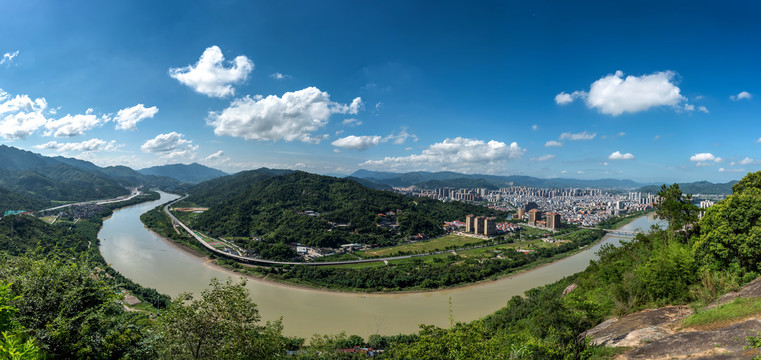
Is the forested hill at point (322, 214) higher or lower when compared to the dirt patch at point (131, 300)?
higher

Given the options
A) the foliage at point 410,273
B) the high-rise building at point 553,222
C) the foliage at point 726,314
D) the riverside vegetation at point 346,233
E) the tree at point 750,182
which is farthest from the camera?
the high-rise building at point 553,222

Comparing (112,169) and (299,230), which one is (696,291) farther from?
(112,169)

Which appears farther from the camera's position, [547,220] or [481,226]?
[547,220]

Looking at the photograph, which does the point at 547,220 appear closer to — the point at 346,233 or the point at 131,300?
the point at 346,233

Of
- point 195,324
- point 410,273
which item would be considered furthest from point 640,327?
point 410,273

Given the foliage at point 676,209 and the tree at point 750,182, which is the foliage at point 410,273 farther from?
the tree at point 750,182

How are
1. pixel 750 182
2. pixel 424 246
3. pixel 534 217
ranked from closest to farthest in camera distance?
pixel 750 182 < pixel 424 246 < pixel 534 217

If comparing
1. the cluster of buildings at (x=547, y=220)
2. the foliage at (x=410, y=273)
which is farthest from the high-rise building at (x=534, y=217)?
the foliage at (x=410, y=273)
